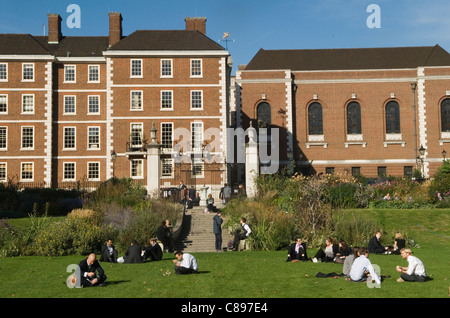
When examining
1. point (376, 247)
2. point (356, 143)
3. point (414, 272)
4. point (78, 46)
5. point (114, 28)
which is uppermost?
point (114, 28)

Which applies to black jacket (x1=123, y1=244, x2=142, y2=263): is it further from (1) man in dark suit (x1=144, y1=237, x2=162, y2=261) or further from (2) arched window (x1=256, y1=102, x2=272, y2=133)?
(2) arched window (x1=256, y1=102, x2=272, y2=133)

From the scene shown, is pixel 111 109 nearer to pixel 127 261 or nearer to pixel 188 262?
pixel 127 261

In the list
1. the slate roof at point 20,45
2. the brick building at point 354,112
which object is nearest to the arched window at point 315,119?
the brick building at point 354,112

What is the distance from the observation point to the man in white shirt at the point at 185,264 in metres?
14.3

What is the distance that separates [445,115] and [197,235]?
109 ft

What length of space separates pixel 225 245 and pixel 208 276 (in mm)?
8153

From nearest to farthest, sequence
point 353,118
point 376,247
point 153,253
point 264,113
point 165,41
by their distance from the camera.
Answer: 1. point 153,253
2. point 376,247
3. point 165,41
4. point 264,113
5. point 353,118

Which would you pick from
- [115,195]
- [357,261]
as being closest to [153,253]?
[357,261]

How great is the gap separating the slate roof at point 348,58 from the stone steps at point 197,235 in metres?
26.0

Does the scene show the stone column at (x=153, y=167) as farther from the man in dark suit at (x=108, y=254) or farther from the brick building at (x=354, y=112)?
the brick building at (x=354, y=112)

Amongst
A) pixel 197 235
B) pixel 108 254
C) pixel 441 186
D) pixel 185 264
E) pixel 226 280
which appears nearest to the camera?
pixel 226 280

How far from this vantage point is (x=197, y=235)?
23.5 meters

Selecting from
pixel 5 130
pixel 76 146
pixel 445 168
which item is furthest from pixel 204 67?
pixel 445 168

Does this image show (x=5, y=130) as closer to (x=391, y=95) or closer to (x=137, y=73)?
(x=137, y=73)
